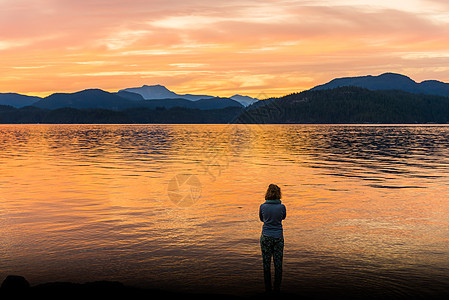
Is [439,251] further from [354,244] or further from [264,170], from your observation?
[264,170]

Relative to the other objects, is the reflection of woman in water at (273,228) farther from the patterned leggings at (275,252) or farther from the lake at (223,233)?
the lake at (223,233)

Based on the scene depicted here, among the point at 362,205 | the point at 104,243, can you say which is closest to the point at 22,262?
A: the point at 104,243

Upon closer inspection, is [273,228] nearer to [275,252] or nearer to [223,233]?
[275,252]

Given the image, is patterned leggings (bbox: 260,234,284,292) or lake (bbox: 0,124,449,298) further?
lake (bbox: 0,124,449,298)

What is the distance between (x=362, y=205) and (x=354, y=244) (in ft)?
27.2

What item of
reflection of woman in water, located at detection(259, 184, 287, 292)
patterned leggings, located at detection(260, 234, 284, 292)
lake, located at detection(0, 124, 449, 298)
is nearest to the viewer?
reflection of woman in water, located at detection(259, 184, 287, 292)

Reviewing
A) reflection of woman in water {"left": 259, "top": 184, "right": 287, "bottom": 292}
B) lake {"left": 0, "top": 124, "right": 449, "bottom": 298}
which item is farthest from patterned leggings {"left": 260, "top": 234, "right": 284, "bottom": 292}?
lake {"left": 0, "top": 124, "right": 449, "bottom": 298}

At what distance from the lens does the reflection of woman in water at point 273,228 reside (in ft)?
35.8

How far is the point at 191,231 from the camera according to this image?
59.3 feet

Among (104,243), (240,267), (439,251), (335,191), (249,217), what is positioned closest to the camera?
(240,267)

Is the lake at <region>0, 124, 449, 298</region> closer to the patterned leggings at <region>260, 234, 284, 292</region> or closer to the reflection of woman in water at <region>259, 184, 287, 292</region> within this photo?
the patterned leggings at <region>260, 234, 284, 292</region>

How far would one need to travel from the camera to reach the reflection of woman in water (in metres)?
10.9

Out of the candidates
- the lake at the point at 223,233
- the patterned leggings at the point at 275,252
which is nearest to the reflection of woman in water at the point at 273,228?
the patterned leggings at the point at 275,252

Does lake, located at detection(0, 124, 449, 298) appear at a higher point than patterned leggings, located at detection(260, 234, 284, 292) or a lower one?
lower
